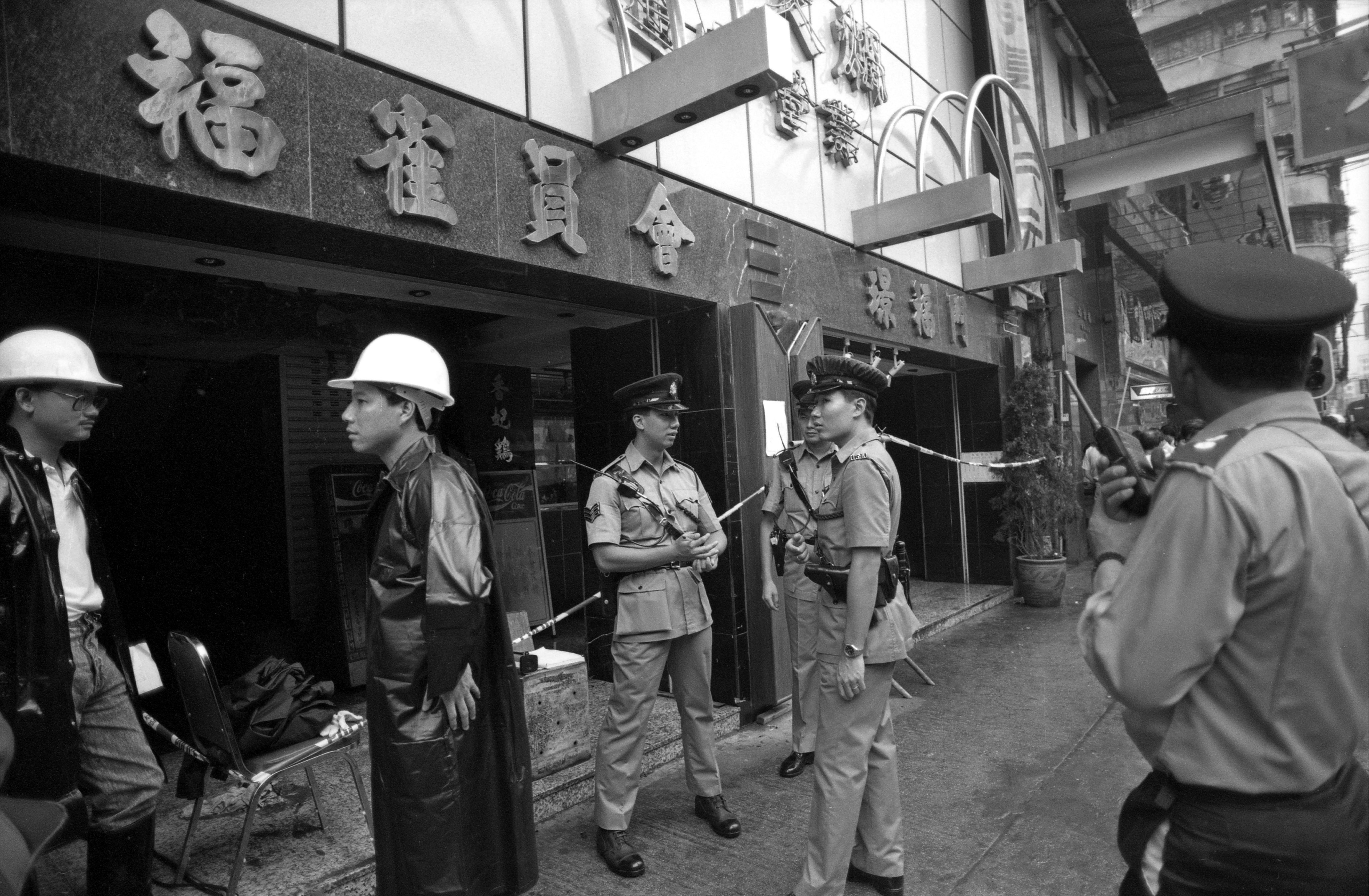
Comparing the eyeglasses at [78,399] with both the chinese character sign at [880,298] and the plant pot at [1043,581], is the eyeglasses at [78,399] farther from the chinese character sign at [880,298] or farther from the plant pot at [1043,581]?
the plant pot at [1043,581]

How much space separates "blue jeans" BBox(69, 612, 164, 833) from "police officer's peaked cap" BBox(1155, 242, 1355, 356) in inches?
125

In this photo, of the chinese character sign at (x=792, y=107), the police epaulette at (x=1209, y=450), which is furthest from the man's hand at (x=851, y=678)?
the chinese character sign at (x=792, y=107)

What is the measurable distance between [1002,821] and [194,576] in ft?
17.7

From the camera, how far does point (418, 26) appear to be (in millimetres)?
3557

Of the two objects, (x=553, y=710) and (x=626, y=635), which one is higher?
(x=626, y=635)

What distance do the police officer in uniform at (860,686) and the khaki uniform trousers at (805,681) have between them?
3.62ft

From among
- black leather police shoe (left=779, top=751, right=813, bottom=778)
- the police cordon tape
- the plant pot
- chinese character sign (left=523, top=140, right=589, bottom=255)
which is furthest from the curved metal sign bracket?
black leather police shoe (left=779, top=751, right=813, bottom=778)

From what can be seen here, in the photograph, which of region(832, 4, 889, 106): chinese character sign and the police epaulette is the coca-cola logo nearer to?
region(832, 4, 889, 106): chinese character sign

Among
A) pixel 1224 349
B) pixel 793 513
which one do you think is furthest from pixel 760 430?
pixel 1224 349

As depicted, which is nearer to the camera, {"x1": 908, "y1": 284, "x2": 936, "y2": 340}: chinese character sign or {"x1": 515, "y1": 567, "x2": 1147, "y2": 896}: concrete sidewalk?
{"x1": 515, "y1": 567, "x2": 1147, "y2": 896}: concrete sidewalk

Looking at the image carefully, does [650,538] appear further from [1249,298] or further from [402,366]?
[1249,298]

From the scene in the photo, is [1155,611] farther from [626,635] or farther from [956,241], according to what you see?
[956,241]

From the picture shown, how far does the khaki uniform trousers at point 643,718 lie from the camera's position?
331 cm

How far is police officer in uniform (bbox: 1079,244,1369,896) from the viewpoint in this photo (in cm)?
124
